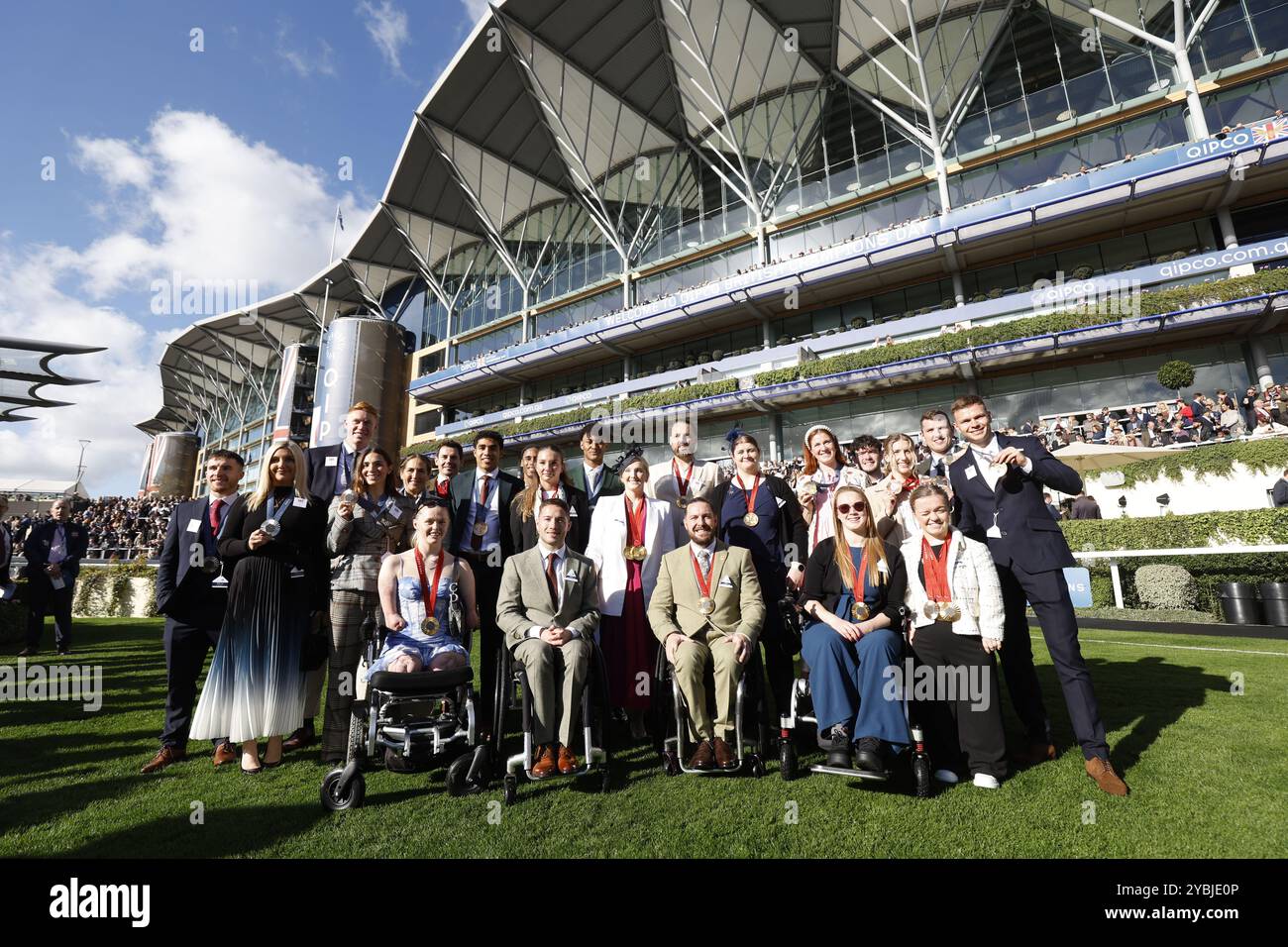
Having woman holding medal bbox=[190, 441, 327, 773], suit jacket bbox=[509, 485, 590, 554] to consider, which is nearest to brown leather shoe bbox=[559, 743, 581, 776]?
suit jacket bbox=[509, 485, 590, 554]

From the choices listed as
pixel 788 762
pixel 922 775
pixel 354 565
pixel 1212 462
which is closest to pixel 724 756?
pixel 788 762

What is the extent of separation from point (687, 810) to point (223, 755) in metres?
3.45

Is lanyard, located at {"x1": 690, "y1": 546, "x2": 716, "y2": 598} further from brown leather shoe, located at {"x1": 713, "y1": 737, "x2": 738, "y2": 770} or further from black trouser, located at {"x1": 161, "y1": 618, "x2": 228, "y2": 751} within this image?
black trouser, located at {"x1": 161, "y1": 618, "x2": 228, "y2": 751}

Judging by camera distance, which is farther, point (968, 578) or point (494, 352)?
point (494, 352)

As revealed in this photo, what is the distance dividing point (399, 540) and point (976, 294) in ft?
95.3

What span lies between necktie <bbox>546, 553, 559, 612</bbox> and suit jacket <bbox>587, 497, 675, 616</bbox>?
0.39 m

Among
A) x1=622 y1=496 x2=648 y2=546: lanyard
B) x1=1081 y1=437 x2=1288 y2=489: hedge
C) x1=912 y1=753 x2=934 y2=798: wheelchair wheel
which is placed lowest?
x1=912 y1=753 x2=934 y2=798: wheelchair wheel

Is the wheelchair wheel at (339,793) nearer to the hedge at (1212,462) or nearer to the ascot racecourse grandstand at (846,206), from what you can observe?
the hedge at (1212,462)

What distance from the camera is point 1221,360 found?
21156 mm

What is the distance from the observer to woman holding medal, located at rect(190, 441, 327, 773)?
12.8ft

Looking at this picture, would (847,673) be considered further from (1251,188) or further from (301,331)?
(301,331)

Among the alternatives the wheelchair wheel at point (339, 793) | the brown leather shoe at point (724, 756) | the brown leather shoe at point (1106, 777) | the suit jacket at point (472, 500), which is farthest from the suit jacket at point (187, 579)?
the brown leather shoe at point (1106, 777)

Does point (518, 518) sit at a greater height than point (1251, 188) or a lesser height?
lesser
